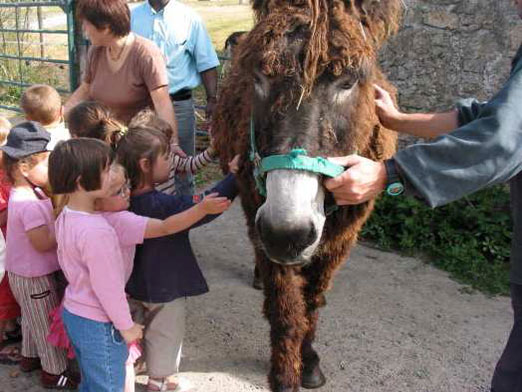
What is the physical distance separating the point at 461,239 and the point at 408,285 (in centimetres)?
77

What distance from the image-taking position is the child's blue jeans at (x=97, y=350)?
212cm

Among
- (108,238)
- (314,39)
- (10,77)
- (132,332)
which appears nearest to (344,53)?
(314,39)

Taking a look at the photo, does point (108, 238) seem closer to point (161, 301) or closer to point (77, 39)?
point (161, 301)

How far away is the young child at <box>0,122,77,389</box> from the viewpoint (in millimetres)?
2504

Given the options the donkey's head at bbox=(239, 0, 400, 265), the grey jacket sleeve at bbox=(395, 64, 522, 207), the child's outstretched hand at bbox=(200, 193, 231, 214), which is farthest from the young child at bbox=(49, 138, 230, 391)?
the grey jacket sleeve at bbox=(395, 64, 522, 207)

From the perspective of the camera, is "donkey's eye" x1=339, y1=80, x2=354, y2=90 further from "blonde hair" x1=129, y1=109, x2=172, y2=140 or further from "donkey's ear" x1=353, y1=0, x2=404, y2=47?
"blonde hair" x1=129, y1=109, x2=172, y2=140

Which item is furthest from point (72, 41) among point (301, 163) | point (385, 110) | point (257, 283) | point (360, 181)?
point (360, 181)

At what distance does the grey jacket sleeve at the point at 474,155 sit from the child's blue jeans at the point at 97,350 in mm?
1390

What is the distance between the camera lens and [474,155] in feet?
5.02

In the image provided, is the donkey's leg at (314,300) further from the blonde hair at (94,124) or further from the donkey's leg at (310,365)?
the blonde hair at (94,124)

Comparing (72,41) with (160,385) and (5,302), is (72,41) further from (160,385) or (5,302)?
(160,385)

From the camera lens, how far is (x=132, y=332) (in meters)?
2.13

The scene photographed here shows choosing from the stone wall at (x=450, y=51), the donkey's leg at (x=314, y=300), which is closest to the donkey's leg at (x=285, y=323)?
the donkey's leg at (x=314, y=300)

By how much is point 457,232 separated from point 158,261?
2.93 meters
